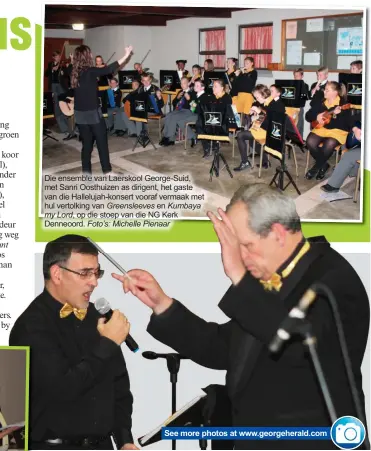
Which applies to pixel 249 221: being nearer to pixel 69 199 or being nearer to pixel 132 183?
pixel 132 183

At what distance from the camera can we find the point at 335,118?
2.38 metres

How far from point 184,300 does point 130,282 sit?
1.12 ft

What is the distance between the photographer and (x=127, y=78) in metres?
2.42

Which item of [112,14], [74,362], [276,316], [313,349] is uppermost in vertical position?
[112,14]

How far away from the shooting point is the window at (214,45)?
2266 millimetres

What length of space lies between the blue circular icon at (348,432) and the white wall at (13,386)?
137 cm

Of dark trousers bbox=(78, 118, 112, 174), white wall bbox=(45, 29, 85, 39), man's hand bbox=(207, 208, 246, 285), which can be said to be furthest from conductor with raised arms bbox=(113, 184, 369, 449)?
white wall bbox=(45, 29, 85, 39)

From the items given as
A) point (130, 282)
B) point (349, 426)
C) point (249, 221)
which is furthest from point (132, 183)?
point (349, 426)

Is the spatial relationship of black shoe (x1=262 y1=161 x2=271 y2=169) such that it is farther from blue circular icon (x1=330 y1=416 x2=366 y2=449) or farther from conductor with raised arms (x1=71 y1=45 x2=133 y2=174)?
blue circular icon (x1=330 y1=416 x2=366 y2=449)

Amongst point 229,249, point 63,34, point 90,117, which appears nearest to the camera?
point 229,249

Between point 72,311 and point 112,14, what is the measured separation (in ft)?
4.41

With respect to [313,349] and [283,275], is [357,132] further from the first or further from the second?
[313,349]

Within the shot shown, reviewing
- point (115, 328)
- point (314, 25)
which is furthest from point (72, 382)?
point (314, 25)

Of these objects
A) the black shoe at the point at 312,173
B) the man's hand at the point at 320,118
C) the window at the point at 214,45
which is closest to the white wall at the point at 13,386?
the black shoe at the point at 312,173
